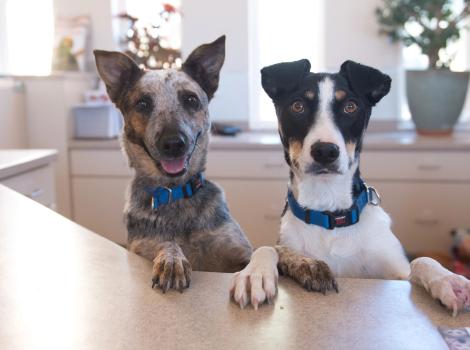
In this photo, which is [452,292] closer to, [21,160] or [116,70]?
[116,70]

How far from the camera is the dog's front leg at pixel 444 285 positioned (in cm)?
99

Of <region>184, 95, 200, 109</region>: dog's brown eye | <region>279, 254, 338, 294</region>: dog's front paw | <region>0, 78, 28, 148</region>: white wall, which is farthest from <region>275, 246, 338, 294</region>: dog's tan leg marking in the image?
<region>0, 78, 28, 148</region>: white wall

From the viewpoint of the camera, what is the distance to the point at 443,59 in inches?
145

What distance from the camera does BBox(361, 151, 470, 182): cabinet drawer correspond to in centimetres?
343

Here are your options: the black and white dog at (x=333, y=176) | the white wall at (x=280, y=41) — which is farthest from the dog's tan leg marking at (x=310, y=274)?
the white wall at (x=280, y=41)

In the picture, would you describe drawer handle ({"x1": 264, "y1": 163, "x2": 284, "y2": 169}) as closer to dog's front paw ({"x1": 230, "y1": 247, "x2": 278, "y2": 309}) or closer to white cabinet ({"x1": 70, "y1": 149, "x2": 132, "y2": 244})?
white cabinet ({"x1": 70, "y1": 149, "x2": 132, "y2": 244})

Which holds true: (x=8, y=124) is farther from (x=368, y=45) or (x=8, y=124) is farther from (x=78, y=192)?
(x=368, y=45)

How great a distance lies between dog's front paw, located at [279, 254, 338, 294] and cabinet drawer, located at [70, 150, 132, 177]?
2.72m

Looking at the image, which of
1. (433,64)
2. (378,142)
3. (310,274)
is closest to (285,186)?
(378,142)

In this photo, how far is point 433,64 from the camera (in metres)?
3.58

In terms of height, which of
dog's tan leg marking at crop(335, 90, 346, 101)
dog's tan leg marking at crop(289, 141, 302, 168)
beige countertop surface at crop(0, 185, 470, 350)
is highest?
dog's tan leg marking at crop(335, 90, 346, 101)

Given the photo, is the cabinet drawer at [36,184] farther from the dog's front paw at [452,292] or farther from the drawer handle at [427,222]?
the drawer handle at [427,222]

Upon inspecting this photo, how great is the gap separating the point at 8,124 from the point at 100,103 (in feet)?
2.06

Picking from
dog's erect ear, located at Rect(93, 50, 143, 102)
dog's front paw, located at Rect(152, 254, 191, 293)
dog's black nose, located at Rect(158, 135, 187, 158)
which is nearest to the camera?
dog's front paw, located at Rect(152, 254, 191, 293)
